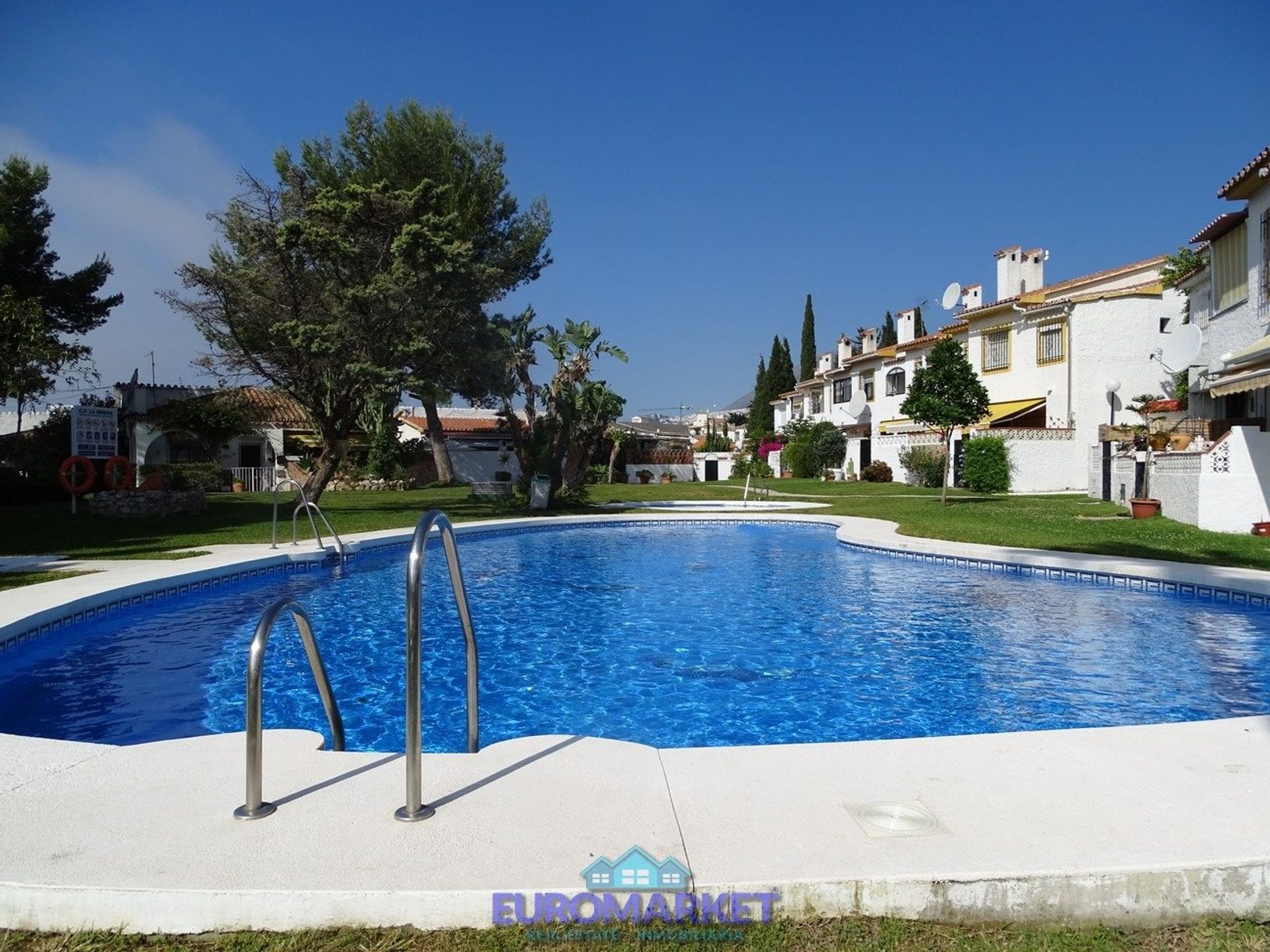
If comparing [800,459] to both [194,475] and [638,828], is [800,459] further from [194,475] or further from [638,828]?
[638,828]

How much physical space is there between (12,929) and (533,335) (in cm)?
2168

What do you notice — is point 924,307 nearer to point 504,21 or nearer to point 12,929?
point 504,21

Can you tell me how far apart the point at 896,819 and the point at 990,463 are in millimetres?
31541

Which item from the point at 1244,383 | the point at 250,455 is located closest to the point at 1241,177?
the point at 1244,383

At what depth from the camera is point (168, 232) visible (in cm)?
2698

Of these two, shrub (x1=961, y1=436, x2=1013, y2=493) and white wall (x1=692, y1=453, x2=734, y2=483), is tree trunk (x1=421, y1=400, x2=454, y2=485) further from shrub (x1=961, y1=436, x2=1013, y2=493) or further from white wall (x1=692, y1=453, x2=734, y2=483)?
shrub (x1=961, y1=436, x2=1013, y2=493)

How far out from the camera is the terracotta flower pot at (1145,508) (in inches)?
776

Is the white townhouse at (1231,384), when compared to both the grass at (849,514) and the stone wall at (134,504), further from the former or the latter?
the stone wall at (134,504)

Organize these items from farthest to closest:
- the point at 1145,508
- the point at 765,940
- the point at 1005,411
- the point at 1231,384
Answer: the point at 1005,411, the point at 1145,508, the point at 1231,384, the point at 765,940

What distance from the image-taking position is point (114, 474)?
2484cm

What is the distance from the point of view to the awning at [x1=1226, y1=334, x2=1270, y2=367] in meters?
15.6

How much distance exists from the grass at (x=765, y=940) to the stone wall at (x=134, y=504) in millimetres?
22494

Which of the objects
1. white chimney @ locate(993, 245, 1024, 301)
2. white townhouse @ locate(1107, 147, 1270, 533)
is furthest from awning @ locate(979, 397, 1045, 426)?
white townhouse @ locate(1107, 147, 1270, 533)

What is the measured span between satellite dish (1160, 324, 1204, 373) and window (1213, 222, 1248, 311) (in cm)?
189
